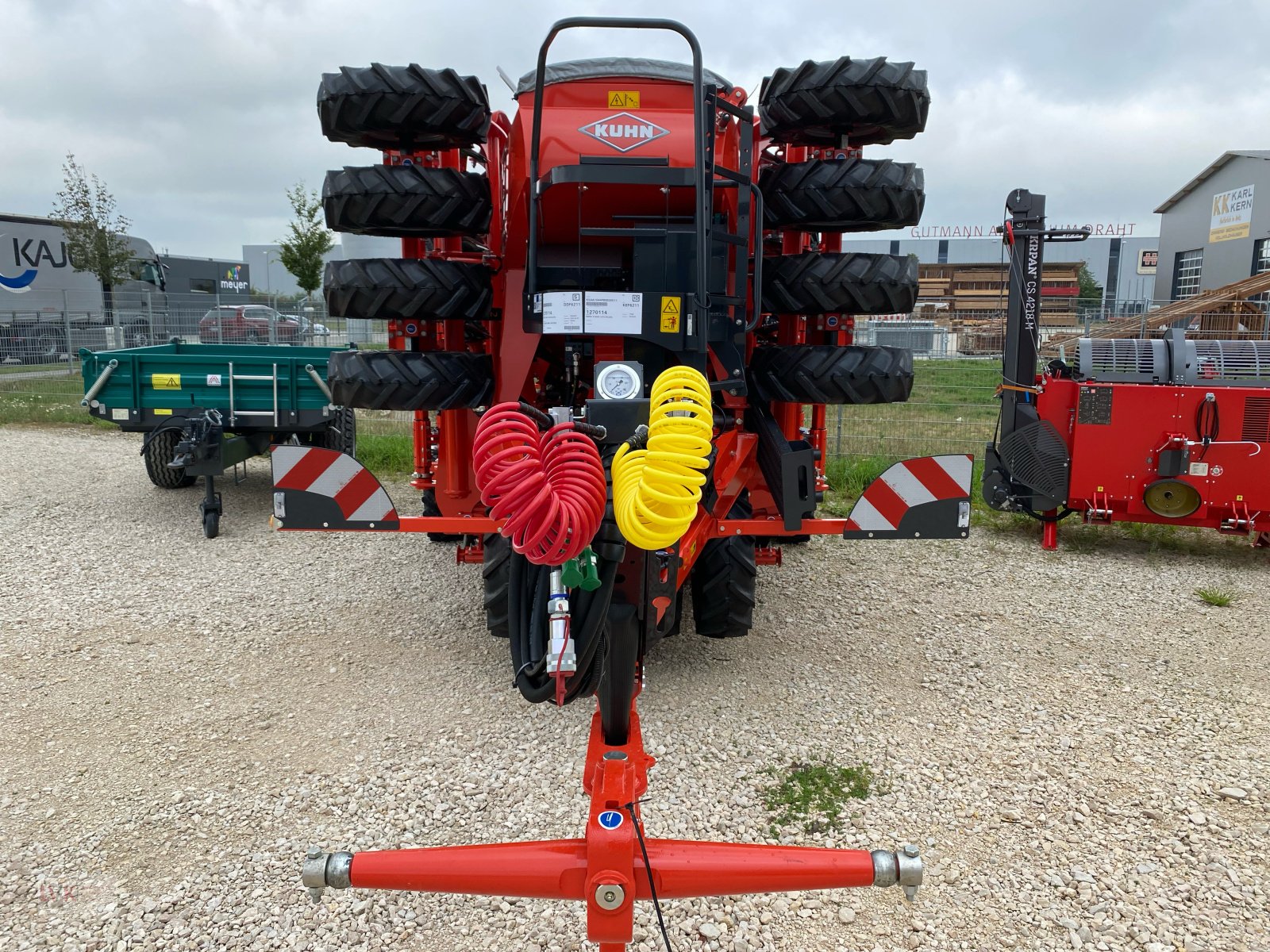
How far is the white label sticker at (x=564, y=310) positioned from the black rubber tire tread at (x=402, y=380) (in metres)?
0.61

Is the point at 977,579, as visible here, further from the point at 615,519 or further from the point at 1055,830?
the point at 615,519

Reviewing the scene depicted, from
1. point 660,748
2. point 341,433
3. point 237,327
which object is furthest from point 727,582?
point 237,327

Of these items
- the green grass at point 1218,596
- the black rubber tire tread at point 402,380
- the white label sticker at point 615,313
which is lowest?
the green grass at point 1218,596

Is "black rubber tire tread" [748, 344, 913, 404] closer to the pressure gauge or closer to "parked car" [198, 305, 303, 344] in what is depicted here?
the pressure gauge

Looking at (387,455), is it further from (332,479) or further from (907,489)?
(907,489)

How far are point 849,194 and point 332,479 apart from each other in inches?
97.1

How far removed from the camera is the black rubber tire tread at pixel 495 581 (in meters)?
3.83

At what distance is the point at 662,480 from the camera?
6.42ft

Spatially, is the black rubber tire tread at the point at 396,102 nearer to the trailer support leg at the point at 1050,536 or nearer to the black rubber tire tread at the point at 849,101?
the black rubber tire tread at the point at 849,101

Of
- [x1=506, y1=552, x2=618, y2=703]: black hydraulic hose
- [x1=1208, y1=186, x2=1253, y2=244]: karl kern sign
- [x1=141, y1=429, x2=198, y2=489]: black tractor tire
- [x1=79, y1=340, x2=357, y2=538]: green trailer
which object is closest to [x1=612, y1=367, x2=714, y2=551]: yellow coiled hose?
[x1=506, y1=552, x2=618, y2=703]: black hydraulic hose

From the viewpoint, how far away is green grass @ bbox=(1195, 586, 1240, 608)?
5.61 m

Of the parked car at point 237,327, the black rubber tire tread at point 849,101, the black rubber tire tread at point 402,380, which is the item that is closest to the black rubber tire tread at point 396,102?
the black rubber tire tread at point 402,380

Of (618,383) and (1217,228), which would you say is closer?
(618,383)

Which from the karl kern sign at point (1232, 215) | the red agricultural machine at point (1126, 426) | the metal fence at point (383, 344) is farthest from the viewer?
the karl kern sign at point (1232, 215)
